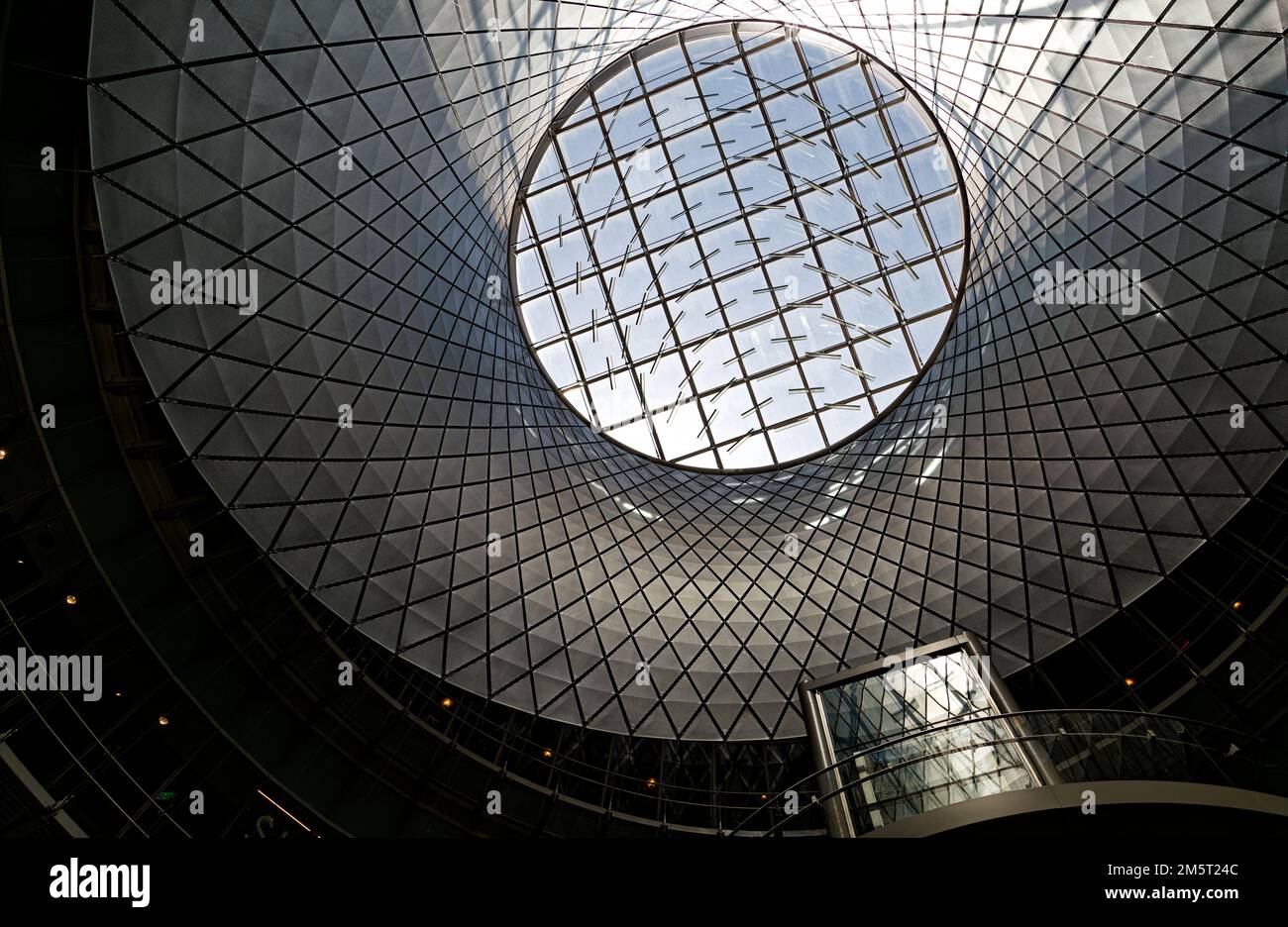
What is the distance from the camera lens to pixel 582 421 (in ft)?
127

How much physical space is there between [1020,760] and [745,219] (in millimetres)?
28820

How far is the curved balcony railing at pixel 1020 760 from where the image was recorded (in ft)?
53.8

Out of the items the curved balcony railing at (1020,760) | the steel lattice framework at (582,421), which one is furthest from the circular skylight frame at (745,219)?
the curved balcony railing at (1020,760)

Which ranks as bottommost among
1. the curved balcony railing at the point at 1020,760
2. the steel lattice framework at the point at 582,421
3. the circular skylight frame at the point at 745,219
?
the curved balcony railing at the point at 1020,760

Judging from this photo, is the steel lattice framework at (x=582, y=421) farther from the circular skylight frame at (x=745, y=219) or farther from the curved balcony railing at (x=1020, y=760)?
the curved balcony railing at (x=1020, y=760)

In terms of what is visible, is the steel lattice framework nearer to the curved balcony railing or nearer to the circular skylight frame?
the circular skylight frame

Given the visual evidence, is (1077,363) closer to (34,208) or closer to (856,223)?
(856,223)

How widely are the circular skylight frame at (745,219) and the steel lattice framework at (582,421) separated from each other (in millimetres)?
1481

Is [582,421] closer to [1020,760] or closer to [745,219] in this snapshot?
[745,219]

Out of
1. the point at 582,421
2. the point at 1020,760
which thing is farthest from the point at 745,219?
the point at 1020,760

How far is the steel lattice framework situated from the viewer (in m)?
20.7

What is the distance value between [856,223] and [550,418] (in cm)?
1778

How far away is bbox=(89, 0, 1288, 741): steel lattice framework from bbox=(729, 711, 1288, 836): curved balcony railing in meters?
13.0
